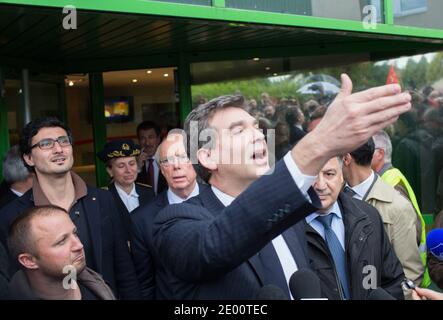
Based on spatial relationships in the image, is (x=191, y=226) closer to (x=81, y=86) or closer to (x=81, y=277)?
(x=81, y=277)

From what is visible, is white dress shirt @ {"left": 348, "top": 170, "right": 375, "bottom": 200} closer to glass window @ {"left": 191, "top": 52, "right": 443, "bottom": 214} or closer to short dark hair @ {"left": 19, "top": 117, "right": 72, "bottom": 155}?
short dark hair @ {"left": 19, "top": 117, "right": 72, "bottom": 155}

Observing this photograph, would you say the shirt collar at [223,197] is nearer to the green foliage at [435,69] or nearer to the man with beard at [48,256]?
the man with beard at [48,256]

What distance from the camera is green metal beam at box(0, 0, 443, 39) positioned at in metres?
3.54

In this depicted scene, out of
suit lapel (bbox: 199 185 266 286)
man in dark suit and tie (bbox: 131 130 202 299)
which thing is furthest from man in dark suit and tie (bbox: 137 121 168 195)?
suit lapel (bbox: 199 185 266 286)

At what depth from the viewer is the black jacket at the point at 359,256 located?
9.31 feet

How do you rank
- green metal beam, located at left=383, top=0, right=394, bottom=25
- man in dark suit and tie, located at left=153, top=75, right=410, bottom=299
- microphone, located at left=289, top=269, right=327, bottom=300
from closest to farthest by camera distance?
man in dark suit and tie, located at left=153, top=75, right=410, bottom=299, microphone, located at left=289, top=269, right=327, bottom=300, green metal beam, located at left=383, top=0, right=394, bottom=25

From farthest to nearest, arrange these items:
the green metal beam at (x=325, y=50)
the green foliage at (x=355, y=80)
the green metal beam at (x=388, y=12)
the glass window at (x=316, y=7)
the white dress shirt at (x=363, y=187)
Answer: the green foliage at (x=355, y=80)
the green metal beam at (x=325, y=50)
the green metal beam at (x=388, y=12)
the glass window at (x=316, y=7)
the white dress shirt at (x=363, y=187)

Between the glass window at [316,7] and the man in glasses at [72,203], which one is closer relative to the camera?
the man in glasses at [72,203]

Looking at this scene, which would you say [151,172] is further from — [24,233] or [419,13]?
[24,233]

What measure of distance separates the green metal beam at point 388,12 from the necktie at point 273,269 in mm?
3827

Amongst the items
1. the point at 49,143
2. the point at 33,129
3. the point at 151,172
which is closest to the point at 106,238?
the point at 49,143

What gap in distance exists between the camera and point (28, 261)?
2.48 meters

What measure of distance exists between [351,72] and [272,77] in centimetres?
99

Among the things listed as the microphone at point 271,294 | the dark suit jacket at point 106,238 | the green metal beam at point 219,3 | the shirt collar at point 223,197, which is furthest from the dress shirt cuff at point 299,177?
the green metal beam at point 219,3
